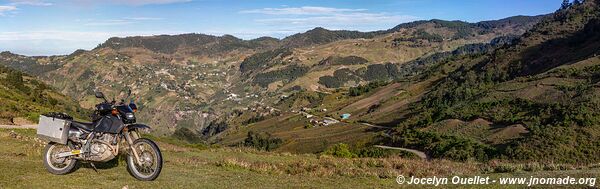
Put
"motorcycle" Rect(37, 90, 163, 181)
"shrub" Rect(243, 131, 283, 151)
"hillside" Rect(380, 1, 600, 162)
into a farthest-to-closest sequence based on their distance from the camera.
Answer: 1. "shrub" Rect(243, 131, 283, 151)
2. "hillside" Rect(380, 1, 600, 162)
3. "motorcycle" Rect(37, 90, 163, 181)

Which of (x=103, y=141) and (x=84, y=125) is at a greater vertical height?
(x=84, y=125)

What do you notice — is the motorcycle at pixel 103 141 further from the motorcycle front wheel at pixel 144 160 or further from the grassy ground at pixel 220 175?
the grassy ground at pixel 220 175

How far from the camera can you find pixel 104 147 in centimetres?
1290

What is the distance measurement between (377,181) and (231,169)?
17.9ft

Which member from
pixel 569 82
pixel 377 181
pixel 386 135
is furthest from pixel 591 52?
pixel 377 181

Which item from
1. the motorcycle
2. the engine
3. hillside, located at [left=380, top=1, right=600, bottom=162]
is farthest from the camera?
hillside, located at [left=380, top=1, right=600, bottom=162]

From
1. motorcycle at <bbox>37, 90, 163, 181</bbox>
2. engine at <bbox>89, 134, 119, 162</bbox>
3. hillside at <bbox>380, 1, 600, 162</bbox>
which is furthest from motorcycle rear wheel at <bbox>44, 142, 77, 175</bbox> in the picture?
hillside at <bbox>380, 1, 600, 162</bbox>

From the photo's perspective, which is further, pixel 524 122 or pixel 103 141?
pixel 524 122

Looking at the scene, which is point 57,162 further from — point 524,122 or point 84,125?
point 524,122

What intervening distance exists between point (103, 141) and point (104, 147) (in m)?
0.17

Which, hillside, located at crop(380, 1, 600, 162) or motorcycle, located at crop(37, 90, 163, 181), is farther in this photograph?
hillside, located at crop(380, 1, 600, 162)

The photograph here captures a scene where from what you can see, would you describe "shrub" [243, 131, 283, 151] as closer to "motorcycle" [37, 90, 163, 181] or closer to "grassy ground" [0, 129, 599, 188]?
"grassy ground" [0, 129, 599, 188]

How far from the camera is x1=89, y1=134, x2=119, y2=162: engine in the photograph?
12883 mm

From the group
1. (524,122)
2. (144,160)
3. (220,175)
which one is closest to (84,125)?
(144,160)
